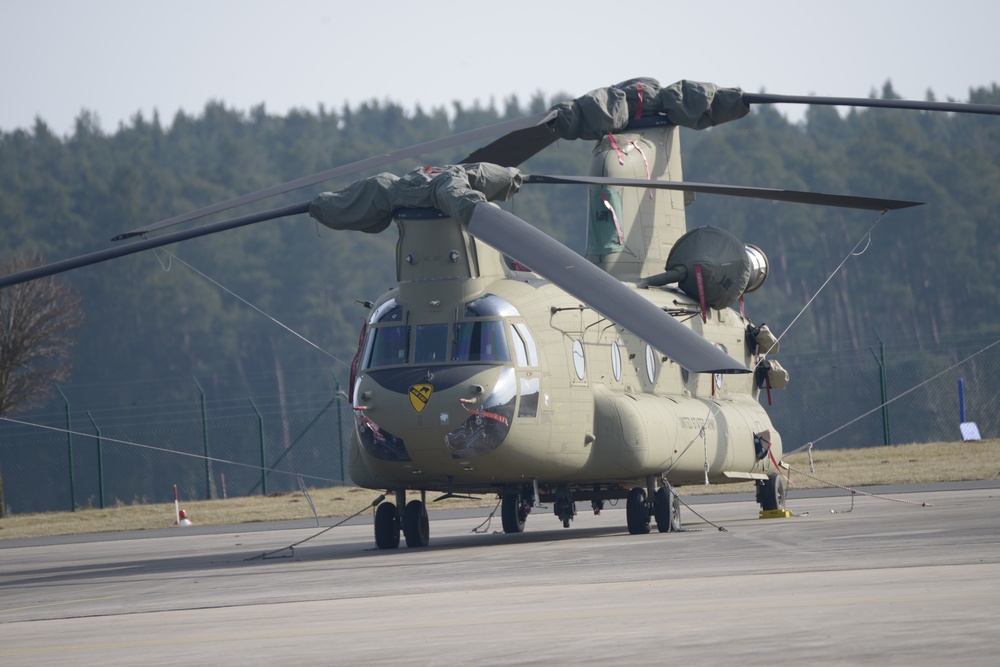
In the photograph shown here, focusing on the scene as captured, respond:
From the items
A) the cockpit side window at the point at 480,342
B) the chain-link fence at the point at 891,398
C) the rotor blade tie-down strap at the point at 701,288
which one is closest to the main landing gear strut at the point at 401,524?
the cockpit side window at the point at 480,342

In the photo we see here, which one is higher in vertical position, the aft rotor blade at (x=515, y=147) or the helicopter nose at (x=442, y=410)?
the aft rotor blade at (x=515, y=147)

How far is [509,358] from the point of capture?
53.5 ft

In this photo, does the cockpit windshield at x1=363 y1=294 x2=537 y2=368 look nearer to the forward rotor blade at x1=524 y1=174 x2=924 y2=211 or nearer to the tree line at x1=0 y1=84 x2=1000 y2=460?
the forward rotor blade at x1=524 y1=174 x2=924 y2=211

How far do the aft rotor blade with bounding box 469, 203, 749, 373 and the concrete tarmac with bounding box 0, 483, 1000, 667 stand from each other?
185 cm

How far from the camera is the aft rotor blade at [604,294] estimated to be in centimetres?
1198

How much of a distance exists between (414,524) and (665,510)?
325 cm

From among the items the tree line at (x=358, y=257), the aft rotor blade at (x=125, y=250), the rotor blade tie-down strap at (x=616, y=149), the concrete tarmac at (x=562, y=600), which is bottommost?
the concrete tarmac at (x=562, y=600)

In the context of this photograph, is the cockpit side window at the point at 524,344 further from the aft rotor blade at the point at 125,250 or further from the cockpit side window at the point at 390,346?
the aft rotor blade at the point at 125,250

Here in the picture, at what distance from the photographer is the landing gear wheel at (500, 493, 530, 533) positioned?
19.9 metres

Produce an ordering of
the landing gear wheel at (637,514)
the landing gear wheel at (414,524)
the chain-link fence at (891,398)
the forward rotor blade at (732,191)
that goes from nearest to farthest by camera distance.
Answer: the forward rotor blade at (732,191), the landing gear wheel at (414,524), the landing gear wheel at (637,514), the chain-link fence at (891,398)

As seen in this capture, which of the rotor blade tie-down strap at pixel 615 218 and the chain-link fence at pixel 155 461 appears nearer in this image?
the rotor blade tie-down strap at pixel 615 218

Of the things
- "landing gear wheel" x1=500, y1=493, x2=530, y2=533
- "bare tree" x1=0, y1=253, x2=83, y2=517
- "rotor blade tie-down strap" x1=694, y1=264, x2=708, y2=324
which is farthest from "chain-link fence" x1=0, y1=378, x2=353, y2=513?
"rotor blade tie-down strap" x1=694, y1=264, x2=708, y2=324

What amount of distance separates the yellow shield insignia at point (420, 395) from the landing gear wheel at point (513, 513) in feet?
13.5

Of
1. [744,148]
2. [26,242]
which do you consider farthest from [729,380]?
[744,148]
